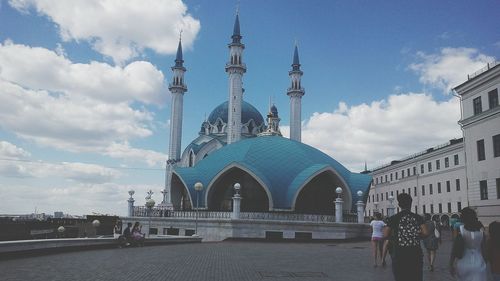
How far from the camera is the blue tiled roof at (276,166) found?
118ft

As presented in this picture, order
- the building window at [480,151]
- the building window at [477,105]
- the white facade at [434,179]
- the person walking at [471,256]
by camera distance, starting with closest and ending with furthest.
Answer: the person walking at [471,256]
the building window at [480,151]
the building window at [477,105]
the white facade at [434,179]

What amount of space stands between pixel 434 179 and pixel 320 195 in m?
30.2

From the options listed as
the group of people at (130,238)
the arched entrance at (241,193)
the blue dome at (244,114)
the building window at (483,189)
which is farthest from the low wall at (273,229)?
the blue dome at (244,114)

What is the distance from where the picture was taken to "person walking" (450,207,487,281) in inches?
235

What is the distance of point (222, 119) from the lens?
7731cm

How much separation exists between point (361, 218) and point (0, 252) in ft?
78.0

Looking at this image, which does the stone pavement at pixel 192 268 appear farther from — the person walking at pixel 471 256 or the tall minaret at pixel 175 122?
the tall minaret at pixel 175 122

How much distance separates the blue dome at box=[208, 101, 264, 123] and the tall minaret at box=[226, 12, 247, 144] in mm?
15162

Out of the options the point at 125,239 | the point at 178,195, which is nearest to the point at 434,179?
the point at 178,195

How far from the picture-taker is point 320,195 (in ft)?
126

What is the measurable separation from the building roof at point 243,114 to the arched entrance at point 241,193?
124ft

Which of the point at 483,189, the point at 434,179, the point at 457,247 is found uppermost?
the point at 434,179

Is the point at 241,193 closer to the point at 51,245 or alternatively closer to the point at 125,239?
the point at 125,239

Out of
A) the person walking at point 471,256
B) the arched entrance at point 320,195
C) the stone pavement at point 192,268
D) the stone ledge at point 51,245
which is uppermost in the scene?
the arched entrance at point 320,195
